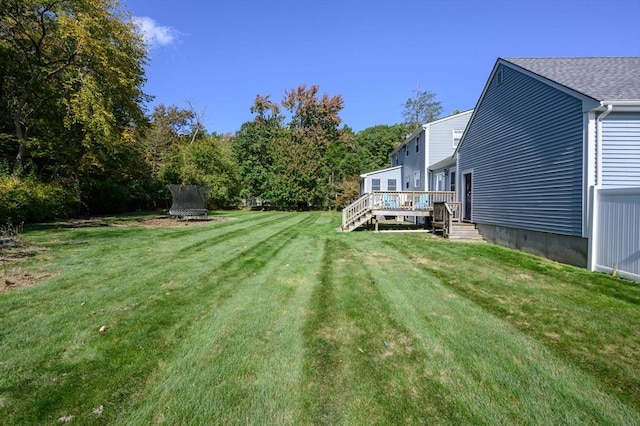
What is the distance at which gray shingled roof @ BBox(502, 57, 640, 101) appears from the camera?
759cm

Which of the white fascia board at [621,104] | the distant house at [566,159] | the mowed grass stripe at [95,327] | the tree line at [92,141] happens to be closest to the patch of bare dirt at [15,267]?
the mowed grass stripe at [95,327]

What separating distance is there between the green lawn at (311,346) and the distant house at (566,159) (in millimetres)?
1149

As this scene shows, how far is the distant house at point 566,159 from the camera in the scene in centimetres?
684

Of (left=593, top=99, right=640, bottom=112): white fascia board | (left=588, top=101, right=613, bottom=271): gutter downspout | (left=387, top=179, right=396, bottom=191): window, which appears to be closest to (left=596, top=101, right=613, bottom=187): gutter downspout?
(left=588, top=101, right=613, bottom=271): gutter downspout

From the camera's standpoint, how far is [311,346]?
3.45m

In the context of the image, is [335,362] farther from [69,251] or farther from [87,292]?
[69,251]

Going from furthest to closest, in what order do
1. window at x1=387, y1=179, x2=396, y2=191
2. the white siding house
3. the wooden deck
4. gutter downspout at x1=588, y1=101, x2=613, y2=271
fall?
window at x1=387, y1=179, x2=396, y2=191 < the white siding house < the wooden deck < gutter downspout at x1=588, y1=101, x2=613, y2=271

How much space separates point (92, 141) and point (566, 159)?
20.6 meters

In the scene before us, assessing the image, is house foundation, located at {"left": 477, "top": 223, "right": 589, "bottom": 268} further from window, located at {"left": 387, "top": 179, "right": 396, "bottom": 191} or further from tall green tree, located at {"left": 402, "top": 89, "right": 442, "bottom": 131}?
tall green tree, located at {"left": 402, "top": 89, "right": 442, "bottom": 131}

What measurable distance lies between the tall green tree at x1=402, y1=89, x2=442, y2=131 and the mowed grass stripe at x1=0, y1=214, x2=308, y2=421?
1805 inches

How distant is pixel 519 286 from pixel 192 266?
19.8ft

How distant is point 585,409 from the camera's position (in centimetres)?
251

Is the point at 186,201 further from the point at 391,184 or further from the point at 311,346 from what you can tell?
the point at 311,346

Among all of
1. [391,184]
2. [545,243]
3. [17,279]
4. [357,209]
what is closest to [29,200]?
[17,279]
